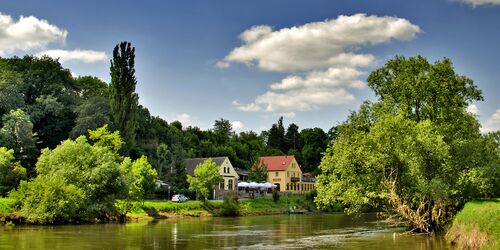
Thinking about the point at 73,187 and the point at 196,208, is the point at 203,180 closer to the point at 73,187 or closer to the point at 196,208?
the point at 196,208

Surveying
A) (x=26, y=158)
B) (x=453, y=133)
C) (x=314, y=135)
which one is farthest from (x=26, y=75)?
(x=314, y=135)

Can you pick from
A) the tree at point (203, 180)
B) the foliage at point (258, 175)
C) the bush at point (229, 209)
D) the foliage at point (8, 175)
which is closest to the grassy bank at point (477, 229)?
the foliage at point (8, 175)

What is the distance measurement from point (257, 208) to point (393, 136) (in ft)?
168

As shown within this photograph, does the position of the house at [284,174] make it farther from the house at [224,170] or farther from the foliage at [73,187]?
the foliage at [73,187]

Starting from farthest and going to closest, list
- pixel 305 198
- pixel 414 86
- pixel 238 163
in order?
pixel 238 163 → pixel 305 198 → pixel 414 86

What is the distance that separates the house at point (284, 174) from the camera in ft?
410

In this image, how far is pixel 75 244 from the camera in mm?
32000

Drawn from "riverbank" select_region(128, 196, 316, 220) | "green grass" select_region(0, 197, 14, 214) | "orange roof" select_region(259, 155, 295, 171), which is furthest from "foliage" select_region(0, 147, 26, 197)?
"orange roof" select_region(259, 155, 295, 171)

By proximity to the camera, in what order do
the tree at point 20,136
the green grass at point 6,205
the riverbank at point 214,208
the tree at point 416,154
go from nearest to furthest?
1. the tree at point 416,154
2. the green grass at point 6,205
3. the riverbank at point 214,208
4. the tree at point 20,136

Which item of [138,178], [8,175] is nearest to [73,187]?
[8,175]

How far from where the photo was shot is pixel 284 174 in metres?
124

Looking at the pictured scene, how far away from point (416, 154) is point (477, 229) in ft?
40.8

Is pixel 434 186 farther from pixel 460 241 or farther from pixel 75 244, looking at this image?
pixel 75 244

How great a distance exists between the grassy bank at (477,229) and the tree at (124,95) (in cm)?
5511
